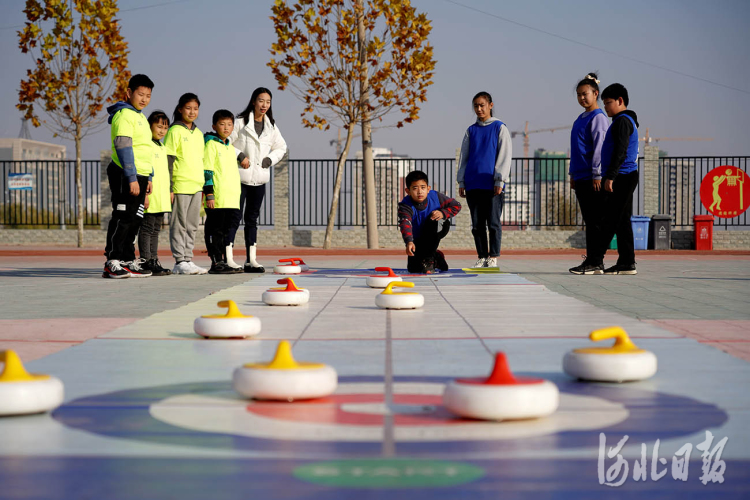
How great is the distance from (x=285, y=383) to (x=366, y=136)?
65.5 feet

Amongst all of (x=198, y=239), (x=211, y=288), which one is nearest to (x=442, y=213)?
(x=211, y=288)

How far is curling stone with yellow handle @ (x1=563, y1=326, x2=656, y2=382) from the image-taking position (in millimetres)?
3340

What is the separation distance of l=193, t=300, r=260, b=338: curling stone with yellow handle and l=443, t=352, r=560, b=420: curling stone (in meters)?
2.12

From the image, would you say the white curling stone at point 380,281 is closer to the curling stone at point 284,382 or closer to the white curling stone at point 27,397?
the curling stone at point 284,382

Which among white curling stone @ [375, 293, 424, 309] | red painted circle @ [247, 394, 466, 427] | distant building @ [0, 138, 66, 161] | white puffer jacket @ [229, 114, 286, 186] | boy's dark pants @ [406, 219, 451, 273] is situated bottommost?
red painted circle @ [247, 394, 466, 427]

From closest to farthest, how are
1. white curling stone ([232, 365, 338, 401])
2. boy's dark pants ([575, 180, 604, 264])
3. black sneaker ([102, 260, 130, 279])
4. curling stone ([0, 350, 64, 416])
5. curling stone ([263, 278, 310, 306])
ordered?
curling stone ([0, 350, 64, 416])
white curling stone ([232, 365, 338, 401])
curling stone ([263, 278, 310, 306])
black sneaker ([102, 260, 130, 279])
boy's dark pants ([575, 180, 604, 264])

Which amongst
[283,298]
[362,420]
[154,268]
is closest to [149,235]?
[154,268]

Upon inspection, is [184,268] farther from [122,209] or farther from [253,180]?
[122,209]

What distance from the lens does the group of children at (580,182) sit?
32.1ft

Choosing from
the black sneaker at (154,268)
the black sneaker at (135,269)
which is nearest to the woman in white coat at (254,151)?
the black sneaker at (154,268)

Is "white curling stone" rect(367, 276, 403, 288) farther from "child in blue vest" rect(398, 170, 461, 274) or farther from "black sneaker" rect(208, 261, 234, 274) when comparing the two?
"black sneaker" rect(208, 261, 234, 274)

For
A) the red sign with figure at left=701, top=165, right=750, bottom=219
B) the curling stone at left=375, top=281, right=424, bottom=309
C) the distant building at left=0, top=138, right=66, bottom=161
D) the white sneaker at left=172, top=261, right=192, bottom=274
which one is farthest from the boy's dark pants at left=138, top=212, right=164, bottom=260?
the distant building at left=0, top=138, right=66, bottom=161

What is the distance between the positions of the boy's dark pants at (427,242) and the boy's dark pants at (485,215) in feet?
1.91

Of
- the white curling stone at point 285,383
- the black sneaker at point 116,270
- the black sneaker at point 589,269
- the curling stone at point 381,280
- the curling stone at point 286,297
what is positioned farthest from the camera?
the black sneaker at point 589,269
